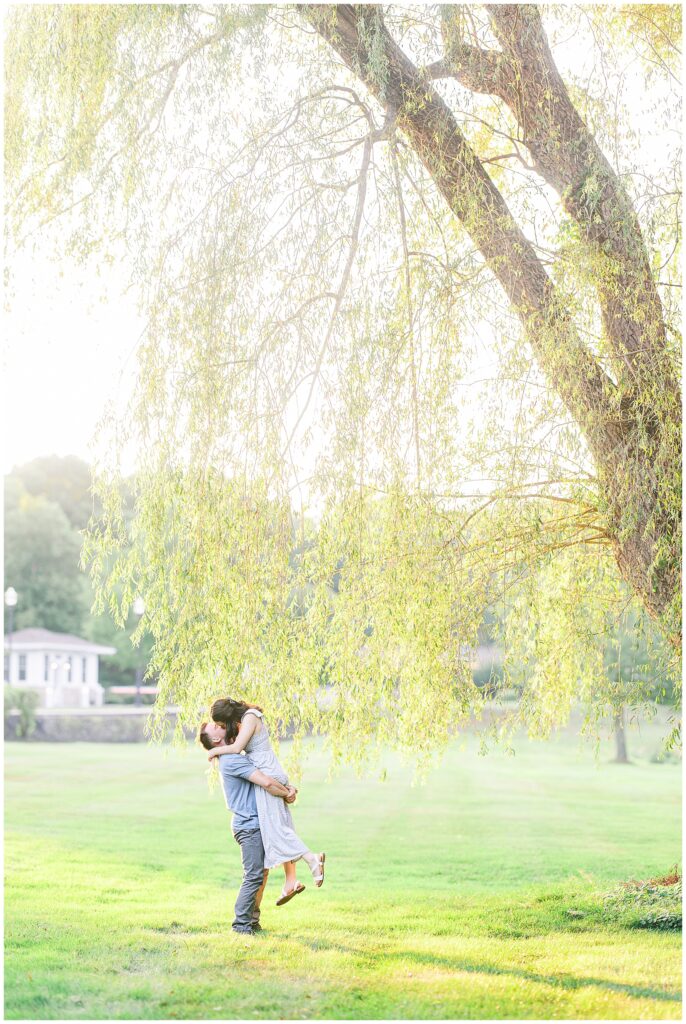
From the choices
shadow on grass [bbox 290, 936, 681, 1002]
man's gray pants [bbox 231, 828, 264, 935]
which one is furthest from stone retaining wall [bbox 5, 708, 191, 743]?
man's gray pants [bbox 231, 828, 264, 935]

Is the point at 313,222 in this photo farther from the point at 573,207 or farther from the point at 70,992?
the point at 70,992

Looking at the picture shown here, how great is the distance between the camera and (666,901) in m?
6.45

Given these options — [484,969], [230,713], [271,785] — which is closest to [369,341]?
[230,713]

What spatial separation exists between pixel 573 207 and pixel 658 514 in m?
1.53

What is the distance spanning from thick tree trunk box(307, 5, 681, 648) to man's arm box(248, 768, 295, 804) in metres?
1.95

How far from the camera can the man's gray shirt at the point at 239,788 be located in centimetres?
470

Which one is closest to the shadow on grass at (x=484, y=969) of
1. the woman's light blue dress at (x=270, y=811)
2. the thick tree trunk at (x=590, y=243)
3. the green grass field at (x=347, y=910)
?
the green grass field at (x=347, y=910)

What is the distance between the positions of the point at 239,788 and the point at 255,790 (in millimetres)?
76

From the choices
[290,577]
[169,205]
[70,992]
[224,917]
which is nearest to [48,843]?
[224,917]

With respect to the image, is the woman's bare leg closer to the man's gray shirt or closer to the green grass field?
the man's gray shirt

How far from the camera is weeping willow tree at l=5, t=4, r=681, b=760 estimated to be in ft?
15.7

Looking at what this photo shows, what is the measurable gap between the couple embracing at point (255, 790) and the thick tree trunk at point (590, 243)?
6.42 feet

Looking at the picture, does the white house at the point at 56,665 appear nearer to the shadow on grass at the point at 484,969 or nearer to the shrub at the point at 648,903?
the shrub at the point at 648,903

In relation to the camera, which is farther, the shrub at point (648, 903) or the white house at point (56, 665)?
the white house at point (56, 665)
